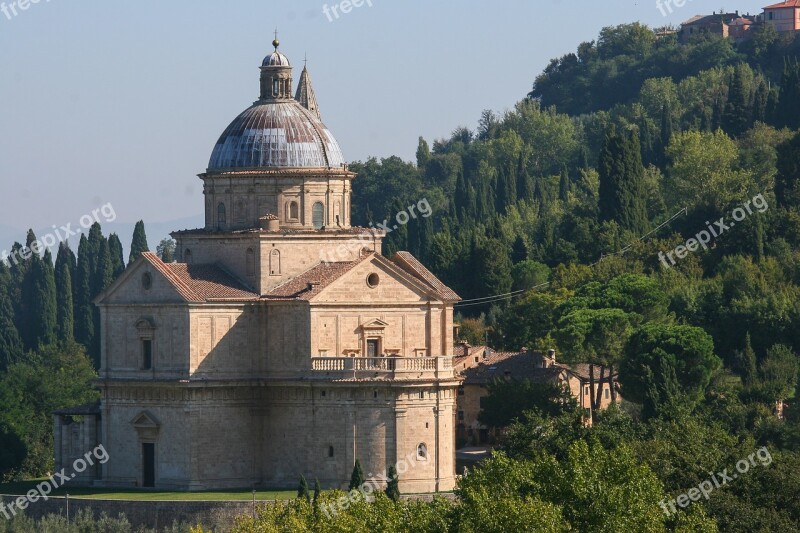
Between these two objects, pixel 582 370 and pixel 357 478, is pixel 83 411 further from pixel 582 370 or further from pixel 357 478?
pixel 582 370

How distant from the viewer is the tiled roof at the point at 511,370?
9531cm

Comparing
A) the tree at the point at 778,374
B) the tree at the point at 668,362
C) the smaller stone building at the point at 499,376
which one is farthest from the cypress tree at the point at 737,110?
the tree at the point at 668,362

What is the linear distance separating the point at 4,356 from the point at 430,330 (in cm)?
4757

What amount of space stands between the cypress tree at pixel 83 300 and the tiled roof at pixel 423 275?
136 feet

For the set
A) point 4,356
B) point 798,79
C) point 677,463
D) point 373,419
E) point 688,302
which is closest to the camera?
point 677,463

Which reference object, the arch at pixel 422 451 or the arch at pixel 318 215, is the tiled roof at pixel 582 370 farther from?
the arch at pixel 422 451

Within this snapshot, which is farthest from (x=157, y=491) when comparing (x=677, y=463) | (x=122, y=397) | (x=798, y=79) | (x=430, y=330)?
(x=798, y=79)

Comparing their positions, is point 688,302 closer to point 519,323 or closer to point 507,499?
point 519,323

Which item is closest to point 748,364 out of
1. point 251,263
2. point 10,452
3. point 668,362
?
point 668,362

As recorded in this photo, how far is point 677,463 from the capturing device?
69312 millimetres

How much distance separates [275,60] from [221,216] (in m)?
6.14

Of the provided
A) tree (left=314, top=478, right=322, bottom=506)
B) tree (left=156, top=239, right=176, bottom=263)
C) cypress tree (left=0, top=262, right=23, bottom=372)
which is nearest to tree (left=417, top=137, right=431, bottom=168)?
tree (left=156, top=239, right=176, bottom=263)

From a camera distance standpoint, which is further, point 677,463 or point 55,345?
point 55,345
